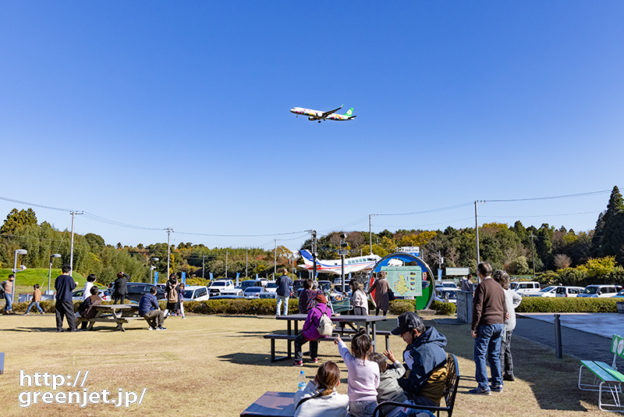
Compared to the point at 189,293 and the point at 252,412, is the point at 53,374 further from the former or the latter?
the point at 189,293

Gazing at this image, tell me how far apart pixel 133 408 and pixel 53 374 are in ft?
8.87

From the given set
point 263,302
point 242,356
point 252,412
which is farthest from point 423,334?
point 263,302

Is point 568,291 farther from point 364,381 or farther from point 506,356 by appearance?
point 364,381

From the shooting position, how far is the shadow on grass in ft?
20.2

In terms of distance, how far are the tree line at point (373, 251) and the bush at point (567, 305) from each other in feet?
79.4

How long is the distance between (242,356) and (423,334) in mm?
5813

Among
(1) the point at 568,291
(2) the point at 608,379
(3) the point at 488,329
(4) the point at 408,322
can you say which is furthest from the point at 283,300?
(1) the point at 568,291

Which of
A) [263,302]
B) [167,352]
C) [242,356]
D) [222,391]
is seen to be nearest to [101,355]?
[167,352]

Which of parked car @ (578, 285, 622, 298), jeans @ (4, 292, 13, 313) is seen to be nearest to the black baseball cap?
jeans @ (4, 292, 13, 313)

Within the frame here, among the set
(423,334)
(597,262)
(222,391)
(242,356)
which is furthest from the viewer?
(597,262)

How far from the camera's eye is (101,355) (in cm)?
934

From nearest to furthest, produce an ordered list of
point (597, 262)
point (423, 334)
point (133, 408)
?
point (423, 334) < point (133, 408) < point (597, 262)

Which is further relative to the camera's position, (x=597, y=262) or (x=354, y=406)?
(x=597, y=262)

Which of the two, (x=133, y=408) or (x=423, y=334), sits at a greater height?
(x=423, y=334)
